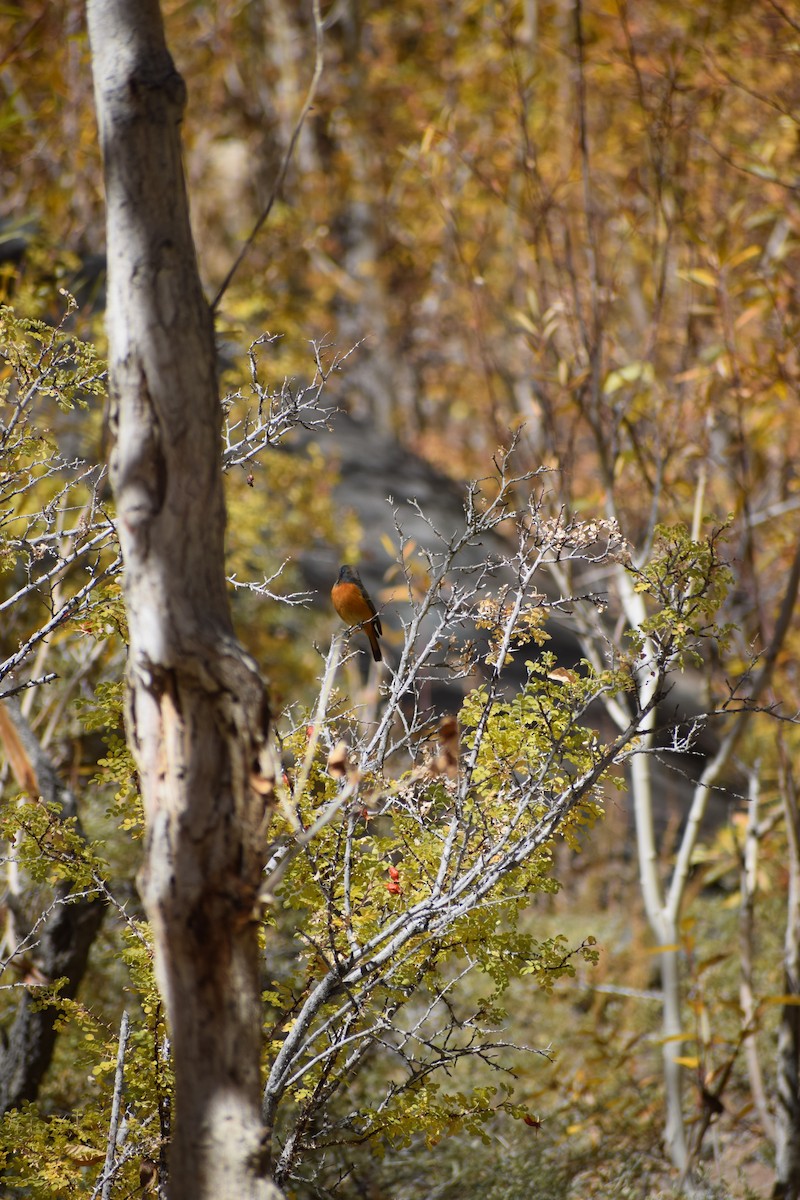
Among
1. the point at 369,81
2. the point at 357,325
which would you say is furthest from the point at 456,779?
the point at 369,81

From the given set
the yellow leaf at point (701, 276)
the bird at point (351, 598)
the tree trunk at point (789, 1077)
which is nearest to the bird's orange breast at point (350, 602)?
the bird at point (351, 598)

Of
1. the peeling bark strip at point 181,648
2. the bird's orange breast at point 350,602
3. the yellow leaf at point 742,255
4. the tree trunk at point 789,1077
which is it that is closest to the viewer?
the peeling bark strip at point 181,648

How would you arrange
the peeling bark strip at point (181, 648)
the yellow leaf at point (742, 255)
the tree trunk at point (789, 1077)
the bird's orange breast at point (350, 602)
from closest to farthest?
1. the peeling bark strip at point (181, 648)
2. the bird's orange breast at point (350, 602)
3. the tree trunk at point (789, 1077)
4. the yellow leaf at point (742, 255)

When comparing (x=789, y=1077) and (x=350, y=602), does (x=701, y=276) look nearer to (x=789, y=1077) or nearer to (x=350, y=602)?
(x=350, y=602)

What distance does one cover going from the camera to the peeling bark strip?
160cm

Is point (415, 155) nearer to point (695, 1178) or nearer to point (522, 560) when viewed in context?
point (522, 560)

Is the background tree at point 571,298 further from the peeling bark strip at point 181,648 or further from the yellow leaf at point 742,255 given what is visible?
the peeling bark strip at point 181,648

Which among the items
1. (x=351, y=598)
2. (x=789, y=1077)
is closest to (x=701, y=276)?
(x=351, y=598)

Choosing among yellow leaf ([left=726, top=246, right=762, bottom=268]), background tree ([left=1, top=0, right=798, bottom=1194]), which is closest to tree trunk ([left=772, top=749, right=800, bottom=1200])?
background tree ([left=1, top=0, right=798, bottom=1194])

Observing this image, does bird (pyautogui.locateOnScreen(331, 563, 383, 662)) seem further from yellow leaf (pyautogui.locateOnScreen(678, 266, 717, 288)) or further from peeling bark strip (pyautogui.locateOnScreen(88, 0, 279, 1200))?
yellow leaf (pyautogui.locateOnScreen(678, 266, 717, 288))

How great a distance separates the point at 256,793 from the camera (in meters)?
1.66

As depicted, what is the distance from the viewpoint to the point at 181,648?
165cm

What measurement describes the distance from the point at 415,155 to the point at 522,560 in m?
2.98

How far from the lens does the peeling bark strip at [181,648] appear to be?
1.60m
